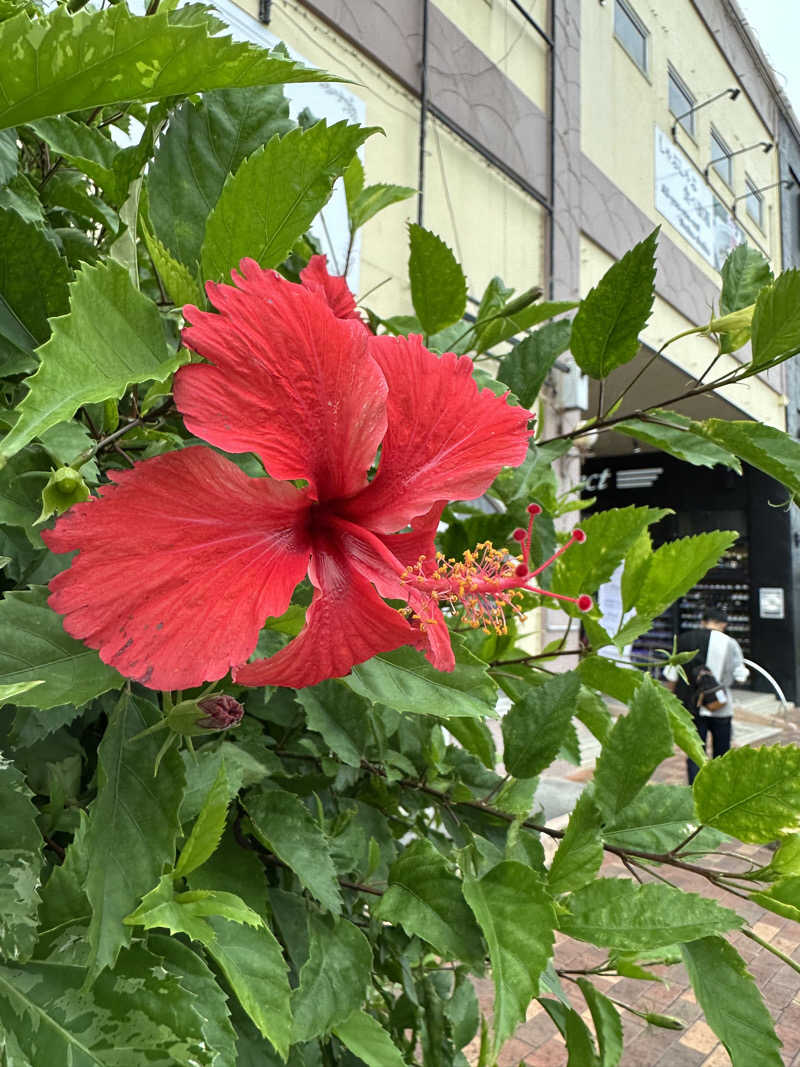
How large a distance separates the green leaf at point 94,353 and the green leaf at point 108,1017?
0.24m

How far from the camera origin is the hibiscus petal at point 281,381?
27cm

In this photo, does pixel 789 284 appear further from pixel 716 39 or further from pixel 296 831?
pixel 716 39

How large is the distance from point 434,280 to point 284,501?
1.27ft

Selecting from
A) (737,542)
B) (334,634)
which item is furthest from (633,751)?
(737,542)

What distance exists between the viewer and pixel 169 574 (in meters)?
0.26

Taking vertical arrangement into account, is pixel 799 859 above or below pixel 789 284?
below

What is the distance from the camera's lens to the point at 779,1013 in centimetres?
268

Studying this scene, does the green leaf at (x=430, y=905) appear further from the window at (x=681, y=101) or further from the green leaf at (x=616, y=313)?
the window at (x=681, y=101)

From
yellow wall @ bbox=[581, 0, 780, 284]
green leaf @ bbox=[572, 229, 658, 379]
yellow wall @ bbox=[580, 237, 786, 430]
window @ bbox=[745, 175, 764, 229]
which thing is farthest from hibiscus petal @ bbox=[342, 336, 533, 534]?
window @ bbox=[745, 175, 764, 229]

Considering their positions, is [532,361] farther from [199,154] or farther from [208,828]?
[208,828]

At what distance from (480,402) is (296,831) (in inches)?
10.7

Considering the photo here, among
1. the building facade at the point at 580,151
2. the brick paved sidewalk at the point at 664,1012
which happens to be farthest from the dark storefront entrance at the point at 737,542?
the brick paved sidewalk at the point at 664,1012

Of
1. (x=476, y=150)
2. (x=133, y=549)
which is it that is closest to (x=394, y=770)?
(x=133, y=549)

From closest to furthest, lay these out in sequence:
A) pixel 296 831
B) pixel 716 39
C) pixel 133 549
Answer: pixel 133 549 < pixel 296 831 < pixel 716 39
